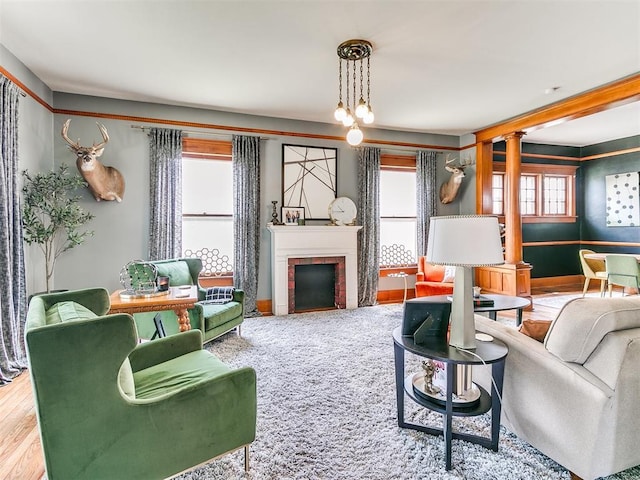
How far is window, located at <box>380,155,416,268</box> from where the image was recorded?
6031 mm

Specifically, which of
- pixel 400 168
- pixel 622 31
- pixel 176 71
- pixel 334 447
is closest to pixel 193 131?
pixel 176 71

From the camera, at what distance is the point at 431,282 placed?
17.0 feet

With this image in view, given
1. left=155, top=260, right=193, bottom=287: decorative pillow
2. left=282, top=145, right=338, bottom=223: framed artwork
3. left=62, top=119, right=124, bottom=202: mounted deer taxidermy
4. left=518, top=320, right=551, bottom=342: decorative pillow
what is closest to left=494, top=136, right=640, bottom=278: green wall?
left=282, top=145, right=338, bottom=223: framed artwork

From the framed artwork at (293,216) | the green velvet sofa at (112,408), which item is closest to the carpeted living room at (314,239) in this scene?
the green velvet sofa at (112,408)

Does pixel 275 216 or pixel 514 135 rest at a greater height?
pixel 514 135

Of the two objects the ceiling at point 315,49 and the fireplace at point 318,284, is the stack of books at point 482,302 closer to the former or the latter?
the fireplace at point 318,284

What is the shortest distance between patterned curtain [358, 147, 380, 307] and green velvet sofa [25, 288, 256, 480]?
411 centimetres

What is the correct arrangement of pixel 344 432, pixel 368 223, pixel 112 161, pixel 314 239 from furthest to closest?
pixel 368 223 < pixel 314 239 < pixel 112 161 < pixel 344 432

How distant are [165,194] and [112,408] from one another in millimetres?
3699

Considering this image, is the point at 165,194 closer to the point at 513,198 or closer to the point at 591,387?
the point at 591,387

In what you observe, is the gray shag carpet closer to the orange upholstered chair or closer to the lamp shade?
the lamp shade

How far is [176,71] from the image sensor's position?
11.9ft

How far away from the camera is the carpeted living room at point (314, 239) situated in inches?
63.9

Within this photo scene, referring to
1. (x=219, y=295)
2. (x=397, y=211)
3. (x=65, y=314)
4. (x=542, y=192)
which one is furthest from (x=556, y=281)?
(x=65, y=314)
